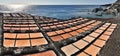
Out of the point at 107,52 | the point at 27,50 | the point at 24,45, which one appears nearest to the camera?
the point at 27,50

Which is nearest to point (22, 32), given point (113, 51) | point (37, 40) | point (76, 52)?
point (37, 40)

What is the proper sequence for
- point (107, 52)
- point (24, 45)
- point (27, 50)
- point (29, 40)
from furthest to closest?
point (107, 52), point (29, 40), point (24, 45), point (27, 50)

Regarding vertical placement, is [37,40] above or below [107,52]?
above

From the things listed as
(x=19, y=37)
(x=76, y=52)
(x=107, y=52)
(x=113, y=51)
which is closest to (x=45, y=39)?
(x=19, y=37)

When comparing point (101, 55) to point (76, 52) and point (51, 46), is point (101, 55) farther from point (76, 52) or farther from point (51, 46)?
point (51, 46)

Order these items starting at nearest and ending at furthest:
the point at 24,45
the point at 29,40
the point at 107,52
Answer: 1. the point at 24,45
2. the point at 29,40
3. the point at 107,52

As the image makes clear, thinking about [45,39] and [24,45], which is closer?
[24,45]

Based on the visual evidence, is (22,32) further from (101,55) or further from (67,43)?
(101,55)

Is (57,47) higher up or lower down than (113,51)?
higher up

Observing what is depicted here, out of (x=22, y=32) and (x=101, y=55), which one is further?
(x=22, y=32)
